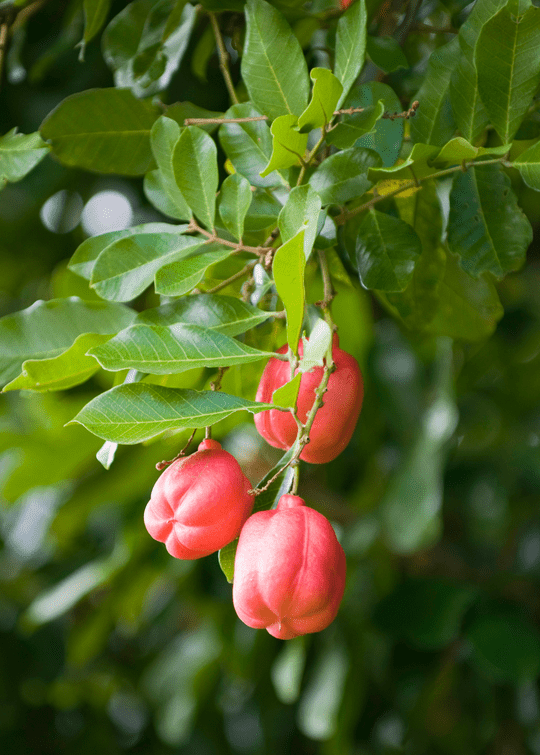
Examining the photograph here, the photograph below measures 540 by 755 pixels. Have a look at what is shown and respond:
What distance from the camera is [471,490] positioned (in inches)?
74.1

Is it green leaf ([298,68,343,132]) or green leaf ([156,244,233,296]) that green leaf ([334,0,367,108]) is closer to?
green leaf ([298,68,343,132])

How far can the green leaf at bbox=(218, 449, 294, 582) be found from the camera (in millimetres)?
519

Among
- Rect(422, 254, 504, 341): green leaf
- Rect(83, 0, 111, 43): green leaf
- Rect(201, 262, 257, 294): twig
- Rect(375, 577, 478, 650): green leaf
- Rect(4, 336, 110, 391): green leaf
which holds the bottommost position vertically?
Rect(375, 577, 478, 650): green leaf

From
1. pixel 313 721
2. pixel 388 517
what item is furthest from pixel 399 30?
pixel 313 721

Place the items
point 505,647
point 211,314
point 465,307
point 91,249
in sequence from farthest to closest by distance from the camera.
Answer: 1. point 505,647
2. point 465,307
3. point 91,249
4. point 211,314

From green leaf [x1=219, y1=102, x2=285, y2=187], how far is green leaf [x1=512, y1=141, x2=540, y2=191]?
0.21 meters

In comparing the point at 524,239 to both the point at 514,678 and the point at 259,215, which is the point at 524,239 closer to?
the point at 259,215

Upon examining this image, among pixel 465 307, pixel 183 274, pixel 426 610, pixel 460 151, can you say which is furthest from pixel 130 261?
pixel 426 610

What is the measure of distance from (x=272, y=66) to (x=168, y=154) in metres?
0.12

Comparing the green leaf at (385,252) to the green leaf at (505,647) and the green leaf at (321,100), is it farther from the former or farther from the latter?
the green leaf at (505,647)

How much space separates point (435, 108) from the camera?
0.65 m

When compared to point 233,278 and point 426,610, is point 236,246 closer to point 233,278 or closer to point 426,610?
point 233,278

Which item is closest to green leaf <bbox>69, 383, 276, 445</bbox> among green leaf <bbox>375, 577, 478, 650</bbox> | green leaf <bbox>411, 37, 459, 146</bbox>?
green leaf <bbox>411, 37, 459, 146</bbox>

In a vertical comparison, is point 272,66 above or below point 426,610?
above
